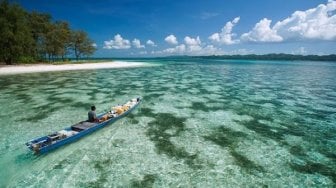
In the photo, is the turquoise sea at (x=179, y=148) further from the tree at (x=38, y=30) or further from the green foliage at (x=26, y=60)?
the tree at (x=38, y=30)

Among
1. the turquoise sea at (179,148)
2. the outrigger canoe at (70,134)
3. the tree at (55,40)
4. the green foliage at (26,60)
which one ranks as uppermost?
the tree at (55,40)

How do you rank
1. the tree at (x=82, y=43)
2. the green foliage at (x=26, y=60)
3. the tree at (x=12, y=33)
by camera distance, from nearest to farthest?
the tree at (x=12, y=33) → the green foliage at (x=26, y=60) → the tree at (x=82, y=43)

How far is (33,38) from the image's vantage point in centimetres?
7588

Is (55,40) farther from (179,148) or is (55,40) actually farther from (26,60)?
(179,148)

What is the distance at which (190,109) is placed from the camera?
22906 millimetres

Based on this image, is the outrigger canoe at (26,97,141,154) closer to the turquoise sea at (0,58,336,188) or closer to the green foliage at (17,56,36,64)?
the turquoise sea at (0,58,336,188)

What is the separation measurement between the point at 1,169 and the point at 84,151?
152 inches

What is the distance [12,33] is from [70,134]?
204ft

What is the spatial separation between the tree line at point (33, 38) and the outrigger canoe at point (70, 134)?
5926cm

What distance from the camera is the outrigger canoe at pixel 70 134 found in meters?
12.2

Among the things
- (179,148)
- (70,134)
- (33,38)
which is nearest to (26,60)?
(33,38)

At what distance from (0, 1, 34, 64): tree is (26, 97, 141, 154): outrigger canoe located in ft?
192

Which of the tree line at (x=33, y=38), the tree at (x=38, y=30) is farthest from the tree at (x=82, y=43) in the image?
the tree at (x=38, y=30)

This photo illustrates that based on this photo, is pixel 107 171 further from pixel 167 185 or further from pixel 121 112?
pixel 121 112
